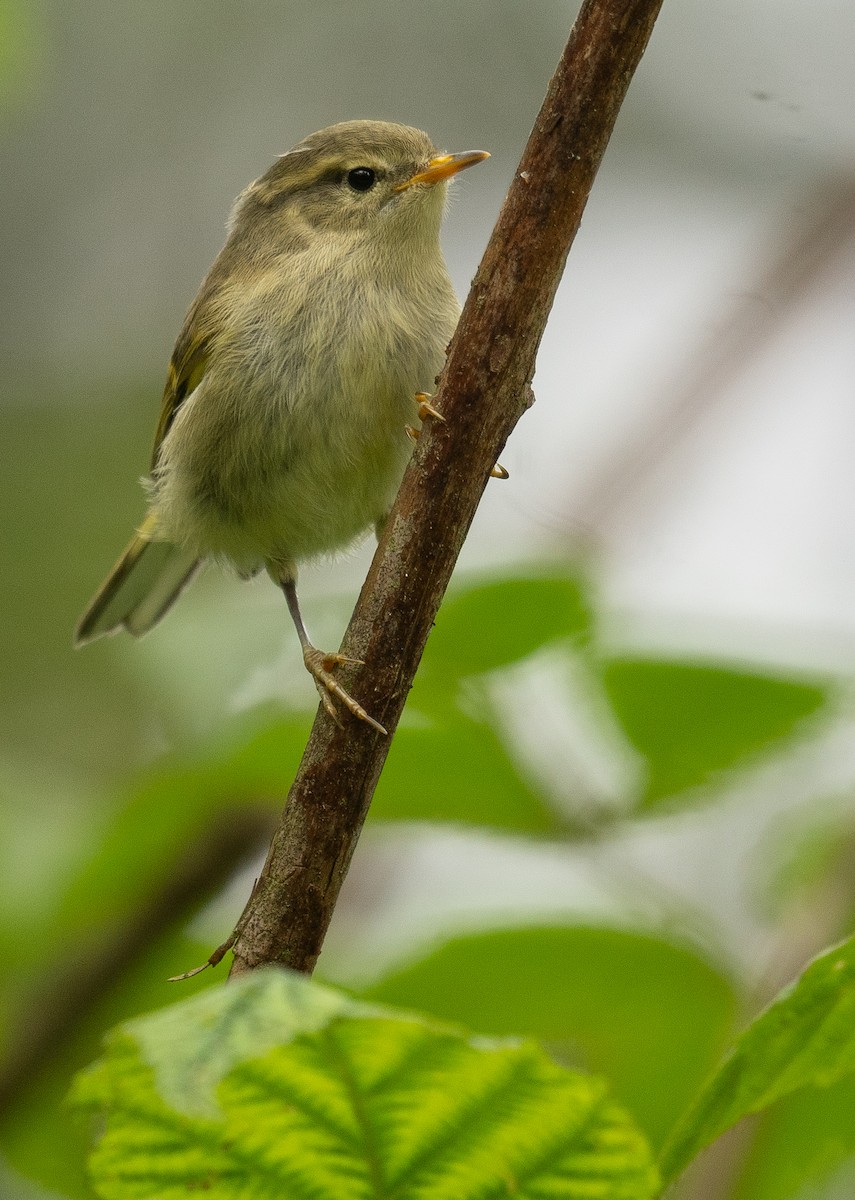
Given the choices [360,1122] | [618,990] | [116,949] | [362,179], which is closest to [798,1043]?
[360,1122]

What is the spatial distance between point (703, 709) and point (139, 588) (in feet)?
7.64

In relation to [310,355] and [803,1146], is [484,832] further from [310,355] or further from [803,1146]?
[310,355]

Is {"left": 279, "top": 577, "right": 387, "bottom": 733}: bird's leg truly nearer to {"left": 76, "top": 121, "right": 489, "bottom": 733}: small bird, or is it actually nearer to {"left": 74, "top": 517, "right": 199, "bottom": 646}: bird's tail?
{"left": 76, "top": 121, "right": 489, "bottom": 733}: small bird

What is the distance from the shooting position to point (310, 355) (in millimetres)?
2580

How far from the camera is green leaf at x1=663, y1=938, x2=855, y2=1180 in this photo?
2.45 feet

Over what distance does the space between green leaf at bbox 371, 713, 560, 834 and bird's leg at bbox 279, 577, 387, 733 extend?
14 centimetres

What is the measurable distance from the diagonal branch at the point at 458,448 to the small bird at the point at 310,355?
100 centimetres

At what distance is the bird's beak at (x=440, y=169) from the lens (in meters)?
2.67

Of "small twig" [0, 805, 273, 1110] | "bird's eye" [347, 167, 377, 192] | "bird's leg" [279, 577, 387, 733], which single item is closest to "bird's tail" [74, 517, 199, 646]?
"bird's leg" [279, 577, 387, 733]

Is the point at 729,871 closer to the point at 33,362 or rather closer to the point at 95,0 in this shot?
the point at 33,362

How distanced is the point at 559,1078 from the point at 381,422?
78.1 inches

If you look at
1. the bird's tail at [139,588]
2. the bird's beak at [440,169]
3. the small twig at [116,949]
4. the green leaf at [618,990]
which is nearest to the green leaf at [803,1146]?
the green leaf at [618,990]

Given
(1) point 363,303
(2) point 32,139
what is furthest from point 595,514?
(2) point 32,139

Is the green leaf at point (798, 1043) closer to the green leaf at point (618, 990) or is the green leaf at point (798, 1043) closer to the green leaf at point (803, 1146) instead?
the green leaf at point (803, 1146)
